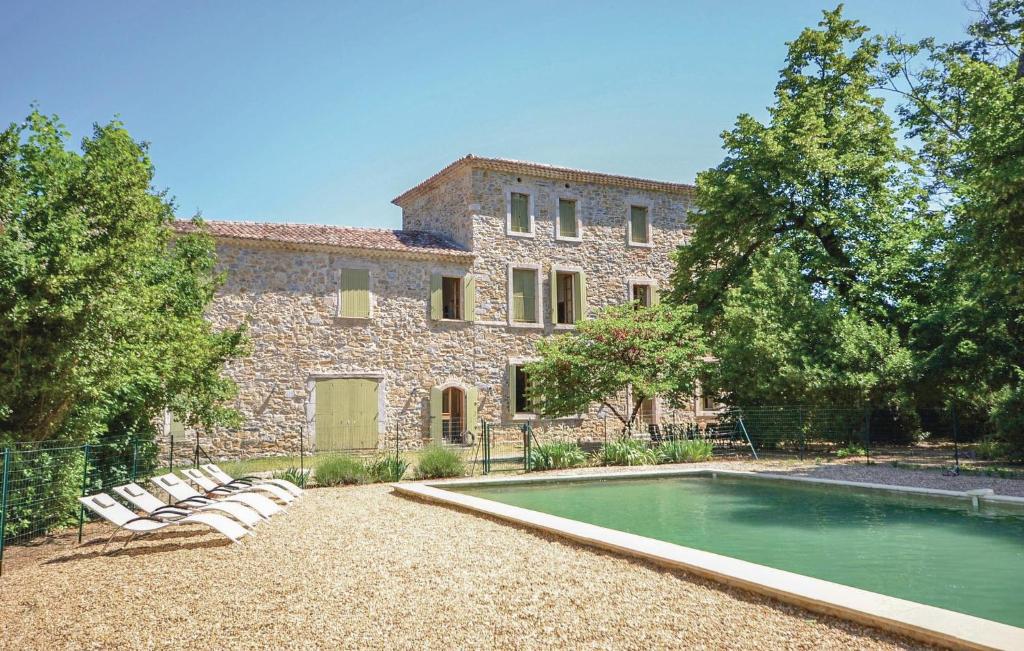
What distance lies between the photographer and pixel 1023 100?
34.0 ft

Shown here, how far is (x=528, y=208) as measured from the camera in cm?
2273

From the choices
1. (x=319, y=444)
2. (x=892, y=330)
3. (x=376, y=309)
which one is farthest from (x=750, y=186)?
(x=319, y=444)

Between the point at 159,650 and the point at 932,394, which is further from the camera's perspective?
the point at 932,394

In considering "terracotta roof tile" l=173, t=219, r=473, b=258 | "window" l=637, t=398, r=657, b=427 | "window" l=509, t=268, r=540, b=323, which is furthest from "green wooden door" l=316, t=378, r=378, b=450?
"window" l=637, t=398, r=657, b=427

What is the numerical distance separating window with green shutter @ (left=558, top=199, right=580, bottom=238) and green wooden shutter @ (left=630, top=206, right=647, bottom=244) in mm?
2125

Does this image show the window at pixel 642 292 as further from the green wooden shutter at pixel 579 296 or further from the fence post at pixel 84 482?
the fence post at pixel 84 482

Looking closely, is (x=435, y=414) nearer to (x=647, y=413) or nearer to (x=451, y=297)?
(x=451, y=297)

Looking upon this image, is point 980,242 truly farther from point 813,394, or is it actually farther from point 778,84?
point 778,84

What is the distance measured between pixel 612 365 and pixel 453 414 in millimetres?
6977

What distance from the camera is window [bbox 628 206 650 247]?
953 inches

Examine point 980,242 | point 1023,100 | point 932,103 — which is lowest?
point 980,242

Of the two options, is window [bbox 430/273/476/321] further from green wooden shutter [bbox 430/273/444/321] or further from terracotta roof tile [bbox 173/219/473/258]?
terracotta roof tile [bbox 173/219/473/258]

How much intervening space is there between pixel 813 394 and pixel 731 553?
33.7 ft

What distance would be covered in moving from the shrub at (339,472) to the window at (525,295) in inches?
407
